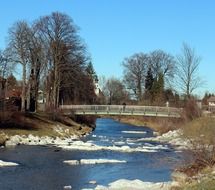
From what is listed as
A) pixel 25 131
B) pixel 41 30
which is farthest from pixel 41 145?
pixel 41 30

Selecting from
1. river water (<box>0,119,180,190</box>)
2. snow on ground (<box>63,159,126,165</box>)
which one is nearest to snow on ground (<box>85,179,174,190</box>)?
river water (<box>0,119,180,190</box>)

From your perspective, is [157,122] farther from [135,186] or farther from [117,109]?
[135,186]

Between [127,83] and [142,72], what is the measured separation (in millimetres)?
4281

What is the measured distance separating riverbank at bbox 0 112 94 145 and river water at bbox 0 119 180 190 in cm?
475

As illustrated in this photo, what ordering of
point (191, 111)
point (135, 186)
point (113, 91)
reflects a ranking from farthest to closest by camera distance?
point (113, 91), point (191, 111), point (135, 186)

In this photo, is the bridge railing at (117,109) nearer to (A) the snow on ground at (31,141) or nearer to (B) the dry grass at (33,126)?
(B) the dry grass at (33,126)

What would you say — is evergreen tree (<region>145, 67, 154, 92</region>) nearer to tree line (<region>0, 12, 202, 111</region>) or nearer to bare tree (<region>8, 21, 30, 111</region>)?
tree line (<region>0, 12, 202, 111</region>)

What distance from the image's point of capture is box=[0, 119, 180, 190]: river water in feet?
86.0

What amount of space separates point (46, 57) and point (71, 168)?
44.3 meters

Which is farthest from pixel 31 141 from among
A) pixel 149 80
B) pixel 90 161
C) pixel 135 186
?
pixel 149 80

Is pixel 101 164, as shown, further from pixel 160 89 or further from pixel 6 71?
pixel 160 89

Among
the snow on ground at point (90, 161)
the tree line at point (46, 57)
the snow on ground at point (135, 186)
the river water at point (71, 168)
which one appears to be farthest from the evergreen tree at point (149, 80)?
the snow on ground at point (135, 186)

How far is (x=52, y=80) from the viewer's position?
78.0 m

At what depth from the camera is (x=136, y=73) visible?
117188mm
